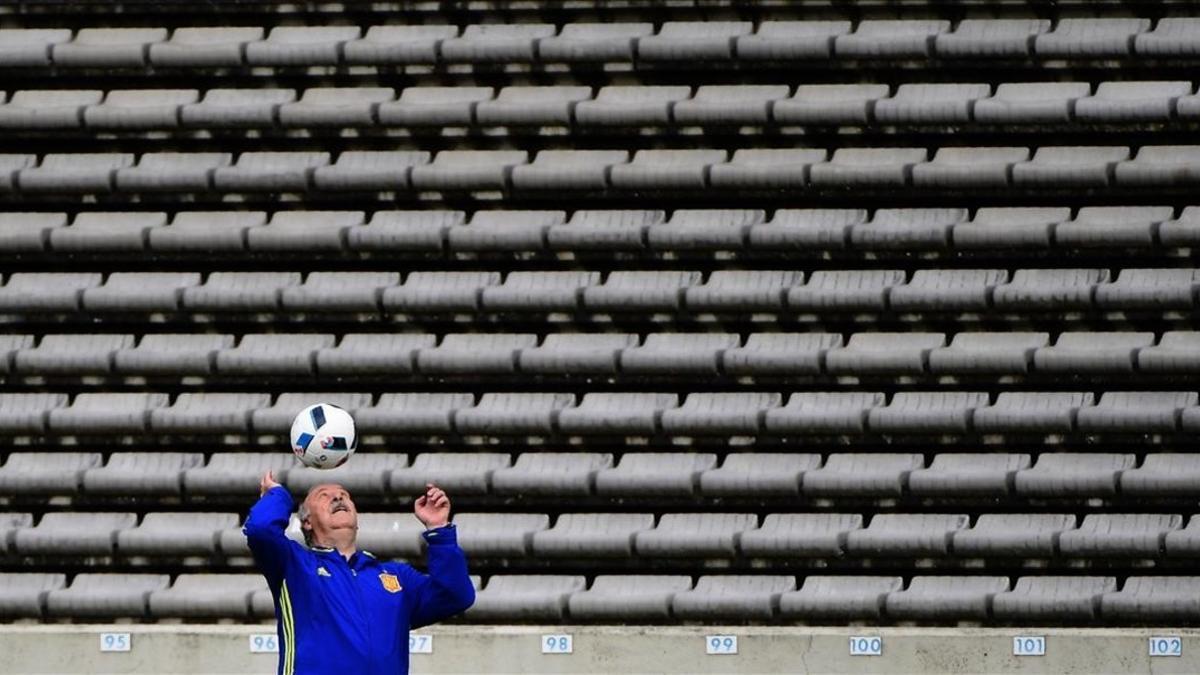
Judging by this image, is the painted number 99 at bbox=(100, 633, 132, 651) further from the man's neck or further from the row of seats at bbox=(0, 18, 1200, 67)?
the man's neck

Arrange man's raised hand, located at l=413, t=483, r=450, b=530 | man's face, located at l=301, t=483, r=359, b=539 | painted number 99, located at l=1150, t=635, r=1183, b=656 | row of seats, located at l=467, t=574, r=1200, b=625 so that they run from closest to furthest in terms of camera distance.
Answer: man's raised hand, located at l=413, t=483, r=450, b=530
man's face, located at l=301, t=483, r=359, b=539
painted number 99, located at l=1150, t=635, r=1183, b=656
row of seats, located at l=467, t=574, r=1200, b=625

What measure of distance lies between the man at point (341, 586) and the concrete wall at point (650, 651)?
3.24 meters

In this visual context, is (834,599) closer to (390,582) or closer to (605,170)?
(605,170)

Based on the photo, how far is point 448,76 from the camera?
420 inches

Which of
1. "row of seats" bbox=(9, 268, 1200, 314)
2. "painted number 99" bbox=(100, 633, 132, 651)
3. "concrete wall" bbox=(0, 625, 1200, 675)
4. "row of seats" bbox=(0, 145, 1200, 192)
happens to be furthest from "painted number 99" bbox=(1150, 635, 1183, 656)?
"painted number 99" bbox=(100, 633, 132, 651)

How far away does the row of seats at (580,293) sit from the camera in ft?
32.6

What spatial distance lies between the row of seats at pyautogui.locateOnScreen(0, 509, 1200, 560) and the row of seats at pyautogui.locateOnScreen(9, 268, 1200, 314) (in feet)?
2.80

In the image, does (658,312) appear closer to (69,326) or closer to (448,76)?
(448,76)

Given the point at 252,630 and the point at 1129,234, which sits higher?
the point at 1129,234

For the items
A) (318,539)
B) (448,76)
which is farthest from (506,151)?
(318,539)

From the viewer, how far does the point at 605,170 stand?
10359 mm

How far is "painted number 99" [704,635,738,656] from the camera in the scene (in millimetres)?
9773

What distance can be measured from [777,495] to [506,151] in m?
2.18

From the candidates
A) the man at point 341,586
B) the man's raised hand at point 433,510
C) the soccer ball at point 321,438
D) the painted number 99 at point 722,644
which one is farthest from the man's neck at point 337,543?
the painted number 99 at point 722,644
